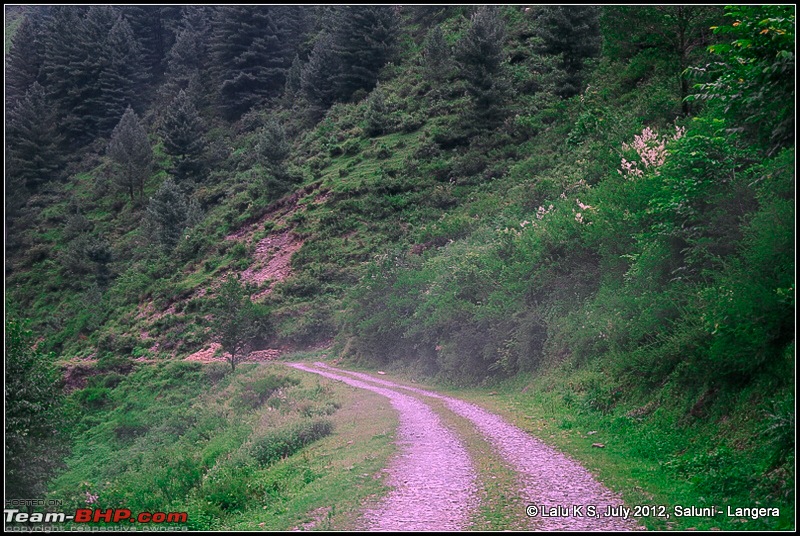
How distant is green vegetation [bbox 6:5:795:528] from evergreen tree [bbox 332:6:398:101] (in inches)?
14.1

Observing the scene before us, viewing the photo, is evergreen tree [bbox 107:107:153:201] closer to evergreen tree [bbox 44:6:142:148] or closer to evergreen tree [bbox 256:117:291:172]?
evergreen tree [bbox 44:6:142:148]

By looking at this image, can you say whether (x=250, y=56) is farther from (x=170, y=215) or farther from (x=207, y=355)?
(x=207, y=355)

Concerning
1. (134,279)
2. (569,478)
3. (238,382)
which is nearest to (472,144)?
(238,382)

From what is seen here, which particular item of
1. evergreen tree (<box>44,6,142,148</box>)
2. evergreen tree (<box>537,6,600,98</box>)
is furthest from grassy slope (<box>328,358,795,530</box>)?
evergreen tree (<box>44,6,142,148</box>)

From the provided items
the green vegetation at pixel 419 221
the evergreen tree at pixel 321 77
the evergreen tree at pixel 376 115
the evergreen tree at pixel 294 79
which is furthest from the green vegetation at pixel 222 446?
the evergreen tree at pixel 294 79

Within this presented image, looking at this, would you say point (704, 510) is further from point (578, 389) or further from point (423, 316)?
point (423, 316)

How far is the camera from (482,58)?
156 ft

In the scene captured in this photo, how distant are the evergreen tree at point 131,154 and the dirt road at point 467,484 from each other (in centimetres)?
6601

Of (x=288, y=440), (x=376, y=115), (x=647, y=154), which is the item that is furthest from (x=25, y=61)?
(x=647, y=154)

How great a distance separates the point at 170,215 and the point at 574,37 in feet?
135

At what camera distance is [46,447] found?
18969 millimetres

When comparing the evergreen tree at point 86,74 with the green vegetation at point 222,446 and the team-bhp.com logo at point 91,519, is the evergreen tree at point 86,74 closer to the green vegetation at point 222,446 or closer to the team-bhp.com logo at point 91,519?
the green vegetation at point 222,446

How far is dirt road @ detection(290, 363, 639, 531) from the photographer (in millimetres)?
7781

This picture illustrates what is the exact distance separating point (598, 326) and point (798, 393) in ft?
29.3
